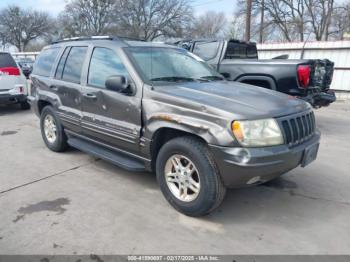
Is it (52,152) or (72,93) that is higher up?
(72,93)

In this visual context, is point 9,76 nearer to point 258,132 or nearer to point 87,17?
point 258,132

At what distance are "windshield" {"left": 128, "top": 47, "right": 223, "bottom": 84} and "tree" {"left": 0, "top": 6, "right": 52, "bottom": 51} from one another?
59.0 m

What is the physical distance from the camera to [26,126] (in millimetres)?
7711

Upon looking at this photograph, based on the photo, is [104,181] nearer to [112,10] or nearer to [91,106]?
[91,106]

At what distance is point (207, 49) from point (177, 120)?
16.6 ft

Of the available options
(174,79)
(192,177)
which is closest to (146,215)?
(192,177)

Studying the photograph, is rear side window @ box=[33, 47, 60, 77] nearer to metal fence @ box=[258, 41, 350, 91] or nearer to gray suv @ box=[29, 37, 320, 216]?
gray suv @ box=[29, 37, 320, 216]

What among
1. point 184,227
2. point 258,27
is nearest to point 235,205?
point 184,227

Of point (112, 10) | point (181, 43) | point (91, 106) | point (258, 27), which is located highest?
point (112, 10)

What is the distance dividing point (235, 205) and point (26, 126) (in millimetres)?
5899

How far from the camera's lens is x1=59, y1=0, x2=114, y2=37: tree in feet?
143

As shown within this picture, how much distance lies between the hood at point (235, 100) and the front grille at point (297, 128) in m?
0.08

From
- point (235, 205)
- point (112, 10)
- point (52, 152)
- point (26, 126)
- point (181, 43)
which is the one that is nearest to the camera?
point (235, 205)

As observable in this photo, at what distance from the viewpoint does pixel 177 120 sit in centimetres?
327
